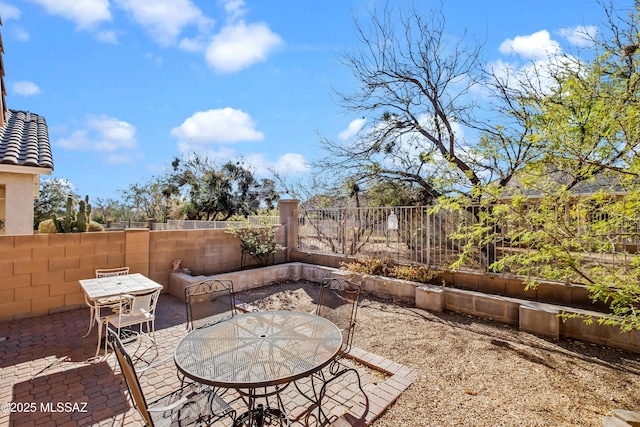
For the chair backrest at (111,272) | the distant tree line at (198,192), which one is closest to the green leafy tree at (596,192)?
the chair backrest at (111,272)

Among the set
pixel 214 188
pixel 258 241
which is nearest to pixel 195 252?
pixel 258 241

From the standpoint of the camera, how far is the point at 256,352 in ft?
7.40

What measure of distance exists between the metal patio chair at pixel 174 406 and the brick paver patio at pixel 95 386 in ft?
1.83

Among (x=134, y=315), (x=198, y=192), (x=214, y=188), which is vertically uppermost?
(x=214, y=188)

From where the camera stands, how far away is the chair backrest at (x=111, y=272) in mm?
5409

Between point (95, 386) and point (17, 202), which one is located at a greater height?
point (17, 202)

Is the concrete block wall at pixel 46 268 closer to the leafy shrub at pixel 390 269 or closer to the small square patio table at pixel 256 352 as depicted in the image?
the small square patio table at pixel 256 352

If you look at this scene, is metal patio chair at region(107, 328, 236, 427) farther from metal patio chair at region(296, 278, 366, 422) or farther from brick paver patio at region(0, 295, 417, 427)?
metal patio chair at region(296, 278, 366, 422)

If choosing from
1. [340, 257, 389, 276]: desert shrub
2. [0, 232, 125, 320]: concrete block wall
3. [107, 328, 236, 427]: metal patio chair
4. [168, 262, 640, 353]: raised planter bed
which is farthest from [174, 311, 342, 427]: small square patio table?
[0, 232, 125, 320]: concrete block wall

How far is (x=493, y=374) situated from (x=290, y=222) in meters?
6.56

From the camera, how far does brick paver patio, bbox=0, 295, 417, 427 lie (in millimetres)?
2596

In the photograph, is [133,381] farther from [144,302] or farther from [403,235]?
[403,235]

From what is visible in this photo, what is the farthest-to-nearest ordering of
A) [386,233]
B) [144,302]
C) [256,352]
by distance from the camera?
[386,233], [144,302], [256,352]

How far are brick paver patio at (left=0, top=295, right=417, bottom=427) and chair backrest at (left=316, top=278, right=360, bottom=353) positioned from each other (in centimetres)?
52
